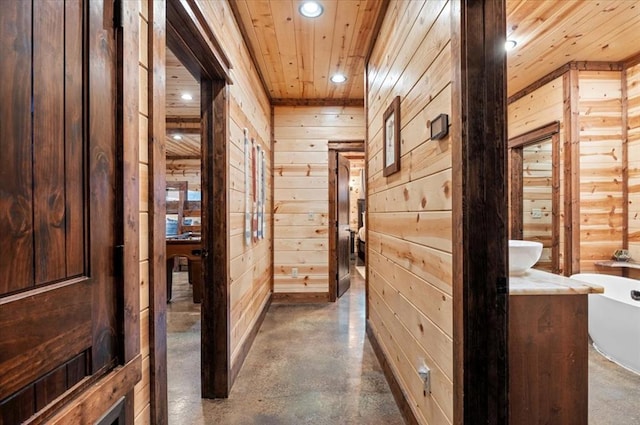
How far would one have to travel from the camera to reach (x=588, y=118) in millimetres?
3381

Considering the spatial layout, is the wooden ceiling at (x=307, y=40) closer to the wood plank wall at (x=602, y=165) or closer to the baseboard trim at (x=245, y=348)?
the wood plank wall at (x=602, y=165)

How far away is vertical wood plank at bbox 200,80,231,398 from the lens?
84.8 inches

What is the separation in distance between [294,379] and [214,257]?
3.48ft

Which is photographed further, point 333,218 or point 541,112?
A: point 333,218

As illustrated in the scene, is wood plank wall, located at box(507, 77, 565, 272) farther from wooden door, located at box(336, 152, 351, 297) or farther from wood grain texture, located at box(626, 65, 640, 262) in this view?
wooden door, located at box(336, 152, 351, 297)

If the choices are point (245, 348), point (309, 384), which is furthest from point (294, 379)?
point (245, 348)

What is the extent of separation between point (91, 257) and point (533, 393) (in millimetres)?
1758

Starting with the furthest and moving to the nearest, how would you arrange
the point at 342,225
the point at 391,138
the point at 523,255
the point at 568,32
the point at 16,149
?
the point at 342,225
the point at 568,32
the point at 391,138
the point at 523,255
the point at 16,149

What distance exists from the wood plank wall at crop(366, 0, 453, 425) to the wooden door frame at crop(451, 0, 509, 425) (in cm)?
11

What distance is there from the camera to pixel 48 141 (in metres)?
0.75

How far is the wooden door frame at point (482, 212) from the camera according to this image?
1.19m

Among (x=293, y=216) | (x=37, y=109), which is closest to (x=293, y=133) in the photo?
(x=293, y=216)

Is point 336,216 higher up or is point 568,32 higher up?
point 568,32

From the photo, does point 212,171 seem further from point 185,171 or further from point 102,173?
point 185,171
